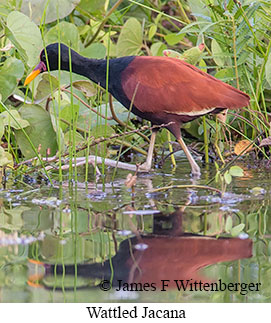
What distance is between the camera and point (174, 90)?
4078 mm

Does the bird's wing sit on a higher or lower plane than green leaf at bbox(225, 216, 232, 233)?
higher

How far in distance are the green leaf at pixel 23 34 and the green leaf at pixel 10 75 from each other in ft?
0.84

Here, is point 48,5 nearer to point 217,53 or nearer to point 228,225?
point 217,53

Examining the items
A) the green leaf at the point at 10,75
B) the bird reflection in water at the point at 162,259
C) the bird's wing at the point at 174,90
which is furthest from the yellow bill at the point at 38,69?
the bird reflection in water at the point at 162,259

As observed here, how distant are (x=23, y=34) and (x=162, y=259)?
2.08 meters

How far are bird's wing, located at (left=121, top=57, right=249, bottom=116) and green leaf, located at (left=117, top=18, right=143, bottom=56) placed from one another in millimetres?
874

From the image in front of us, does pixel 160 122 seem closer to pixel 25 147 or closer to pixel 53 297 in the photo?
pixel 25 147

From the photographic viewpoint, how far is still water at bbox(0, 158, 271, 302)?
225cm

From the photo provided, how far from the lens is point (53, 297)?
7.11 feet

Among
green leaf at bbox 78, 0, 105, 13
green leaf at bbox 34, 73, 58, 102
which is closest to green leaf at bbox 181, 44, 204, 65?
green leaf at bbox 34, 73, 58, 102

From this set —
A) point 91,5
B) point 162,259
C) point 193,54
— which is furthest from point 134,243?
point 91,5

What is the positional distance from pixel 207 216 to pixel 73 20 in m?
3.22

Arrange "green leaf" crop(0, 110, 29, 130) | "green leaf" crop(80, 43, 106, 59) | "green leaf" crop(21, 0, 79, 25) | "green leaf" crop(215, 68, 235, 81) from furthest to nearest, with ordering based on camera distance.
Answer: "green leaf" crop(80, 43, 106, 59) < "green leaf" crop(21, 0, 79, 25) < "green leaf" crop(215, 68, 235, 81) < "green leaf" crop(0, 110, 29, 130)

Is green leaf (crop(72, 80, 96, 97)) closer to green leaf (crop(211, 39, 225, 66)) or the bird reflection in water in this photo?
green leaf (crop(211, 39, 225, 66))
